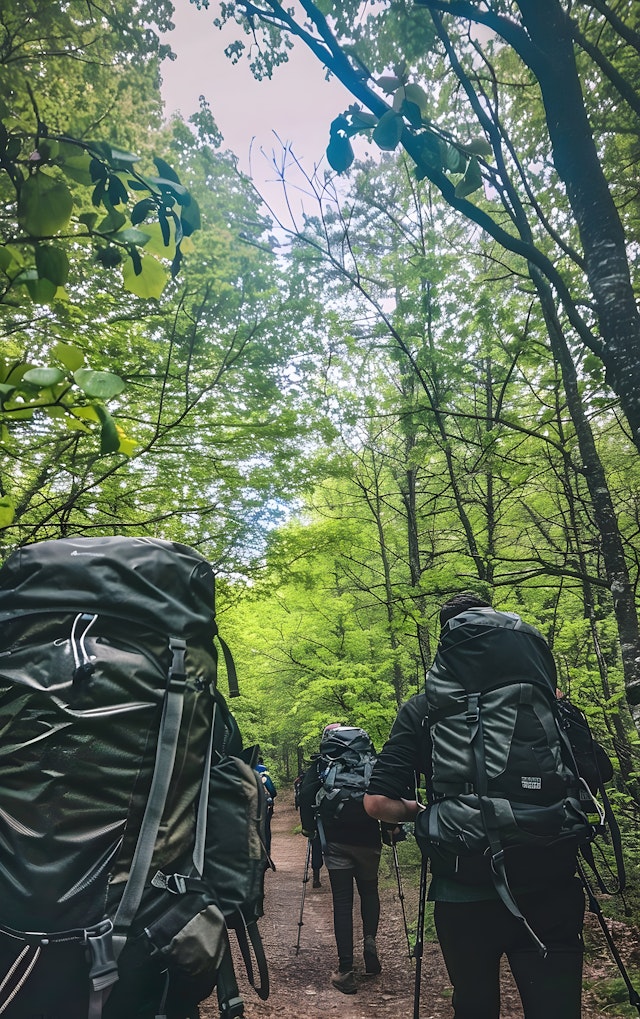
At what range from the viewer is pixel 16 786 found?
4.61 feet

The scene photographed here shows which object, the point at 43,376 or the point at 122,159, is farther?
the point at 122,159

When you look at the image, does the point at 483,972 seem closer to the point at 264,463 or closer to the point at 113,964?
the point at 113,964

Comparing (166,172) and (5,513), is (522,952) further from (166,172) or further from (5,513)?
(166,172)

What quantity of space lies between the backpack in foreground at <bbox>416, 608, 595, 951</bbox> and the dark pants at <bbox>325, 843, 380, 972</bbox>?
332 cm

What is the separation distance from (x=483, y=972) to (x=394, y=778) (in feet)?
2.45

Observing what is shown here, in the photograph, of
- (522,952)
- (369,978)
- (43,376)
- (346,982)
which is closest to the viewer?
(43,376)

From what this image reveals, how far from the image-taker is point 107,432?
1036 millimetres

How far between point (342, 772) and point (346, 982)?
5.44 ft

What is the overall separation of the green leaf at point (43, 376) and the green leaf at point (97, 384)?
0.03 metres

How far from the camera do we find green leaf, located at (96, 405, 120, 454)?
3.40 ft

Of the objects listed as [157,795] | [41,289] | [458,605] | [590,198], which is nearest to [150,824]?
[157,795]

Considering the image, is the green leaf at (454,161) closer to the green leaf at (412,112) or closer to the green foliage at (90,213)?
the green leaf at (412,112)

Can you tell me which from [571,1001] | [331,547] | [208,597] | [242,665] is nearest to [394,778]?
[571,1001]

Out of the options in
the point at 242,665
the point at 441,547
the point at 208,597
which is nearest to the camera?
the point at 208,597
